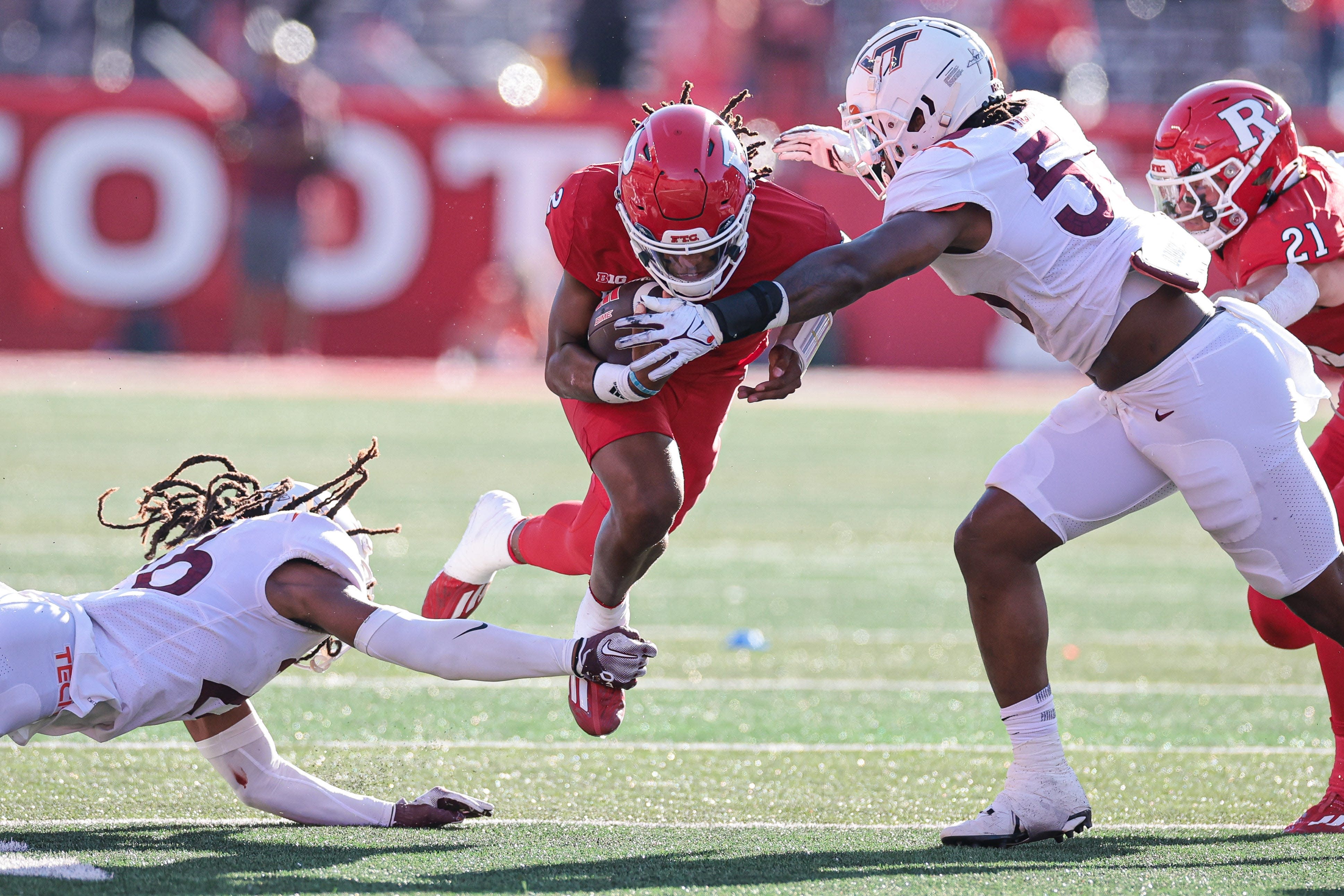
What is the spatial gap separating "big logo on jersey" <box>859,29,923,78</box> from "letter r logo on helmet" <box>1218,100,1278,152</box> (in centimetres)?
89

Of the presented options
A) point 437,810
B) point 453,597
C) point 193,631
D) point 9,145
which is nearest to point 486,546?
point 453,597

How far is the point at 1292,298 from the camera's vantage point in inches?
150

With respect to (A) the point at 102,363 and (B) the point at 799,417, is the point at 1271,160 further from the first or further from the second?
(A) the point at 102,363

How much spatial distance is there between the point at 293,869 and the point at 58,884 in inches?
16.4

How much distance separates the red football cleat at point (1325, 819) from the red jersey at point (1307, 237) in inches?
43.1

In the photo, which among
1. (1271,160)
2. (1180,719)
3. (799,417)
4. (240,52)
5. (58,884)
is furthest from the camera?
(240,52)

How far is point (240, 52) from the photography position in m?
14.8

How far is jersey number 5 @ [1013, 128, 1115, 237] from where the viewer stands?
3.46 meters

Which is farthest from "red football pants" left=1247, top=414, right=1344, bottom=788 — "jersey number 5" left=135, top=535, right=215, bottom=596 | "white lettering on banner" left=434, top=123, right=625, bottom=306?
"white lettering on banner" left=434, top=123, right=625, bottom=306

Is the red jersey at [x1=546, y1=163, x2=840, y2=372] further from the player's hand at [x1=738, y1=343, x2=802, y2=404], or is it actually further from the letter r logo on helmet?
the letter r logo on helmet

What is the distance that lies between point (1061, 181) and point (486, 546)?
1.90m

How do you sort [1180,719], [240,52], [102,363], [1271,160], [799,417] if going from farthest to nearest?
[240,52] < [102,363] < [799,417] < [1180,719] < [1271,160]

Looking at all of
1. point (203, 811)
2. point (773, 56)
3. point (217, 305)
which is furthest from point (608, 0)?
point (203, 811)

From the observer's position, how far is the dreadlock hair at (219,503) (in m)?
3.54
